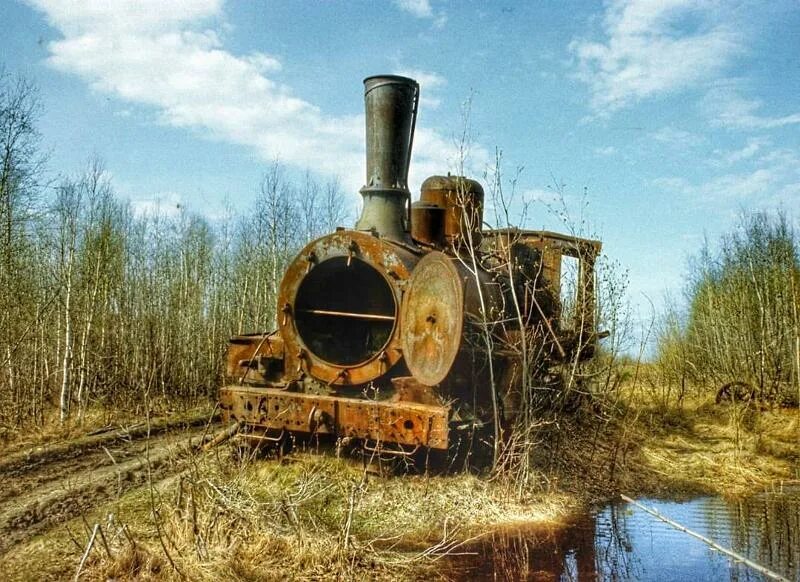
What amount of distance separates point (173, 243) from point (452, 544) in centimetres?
2037

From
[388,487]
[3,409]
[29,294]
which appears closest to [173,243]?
[29,294]

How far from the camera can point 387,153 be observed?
877cm

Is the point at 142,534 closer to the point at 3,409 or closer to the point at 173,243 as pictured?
the point at 3,409

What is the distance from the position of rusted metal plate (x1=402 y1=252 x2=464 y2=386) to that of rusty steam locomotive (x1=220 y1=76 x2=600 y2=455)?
0.04 ft

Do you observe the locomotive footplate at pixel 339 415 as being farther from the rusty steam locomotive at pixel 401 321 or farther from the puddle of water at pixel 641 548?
the puddle of water at pixel 641 548

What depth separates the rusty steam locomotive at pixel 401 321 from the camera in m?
7.00

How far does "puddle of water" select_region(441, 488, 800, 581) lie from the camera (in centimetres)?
539

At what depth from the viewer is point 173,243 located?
24.2 metres

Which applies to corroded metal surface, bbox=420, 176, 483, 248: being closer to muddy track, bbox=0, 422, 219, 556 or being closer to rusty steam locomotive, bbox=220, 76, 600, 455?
rusty steam locomotive, bbox=220, 76, 600, 455

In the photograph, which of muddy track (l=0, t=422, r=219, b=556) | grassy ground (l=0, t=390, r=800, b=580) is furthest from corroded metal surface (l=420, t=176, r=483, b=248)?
muddy track (l=0, t=422, r=219, b=556)

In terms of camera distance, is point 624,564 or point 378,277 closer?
point 624,564

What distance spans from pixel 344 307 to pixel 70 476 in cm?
400

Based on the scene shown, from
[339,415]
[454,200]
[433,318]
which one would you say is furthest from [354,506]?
[454,200]

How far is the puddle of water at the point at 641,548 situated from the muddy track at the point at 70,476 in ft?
8.82
